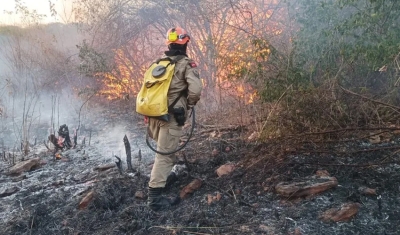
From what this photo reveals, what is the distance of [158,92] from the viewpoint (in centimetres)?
351

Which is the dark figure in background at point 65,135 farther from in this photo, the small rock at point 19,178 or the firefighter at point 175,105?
the firefighter at point 175,105

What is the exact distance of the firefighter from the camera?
11.7 ft

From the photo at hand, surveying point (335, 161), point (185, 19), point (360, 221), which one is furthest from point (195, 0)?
point (360, 221)

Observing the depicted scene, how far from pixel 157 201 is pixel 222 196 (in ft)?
2.12

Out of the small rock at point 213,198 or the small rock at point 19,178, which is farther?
the small rock at point 19,178

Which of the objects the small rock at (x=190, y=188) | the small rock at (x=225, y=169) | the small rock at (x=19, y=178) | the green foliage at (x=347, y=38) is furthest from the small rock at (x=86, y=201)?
the green foliage at (x=347, y=38)

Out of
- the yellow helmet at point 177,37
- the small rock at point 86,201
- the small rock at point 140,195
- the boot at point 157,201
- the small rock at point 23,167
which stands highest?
the yellow helmet at point 177,37

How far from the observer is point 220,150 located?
4758 millimetres

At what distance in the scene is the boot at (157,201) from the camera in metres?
3.53

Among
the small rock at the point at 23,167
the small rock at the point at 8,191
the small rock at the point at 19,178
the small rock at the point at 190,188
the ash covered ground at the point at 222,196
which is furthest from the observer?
the small rock at the point at 23,167

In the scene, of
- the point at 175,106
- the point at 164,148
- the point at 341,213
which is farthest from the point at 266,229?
the point at 175,106

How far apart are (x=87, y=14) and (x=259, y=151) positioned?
6320mm

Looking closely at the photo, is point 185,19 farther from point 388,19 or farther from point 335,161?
point 335,161

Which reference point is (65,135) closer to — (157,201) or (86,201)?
(86,201)
